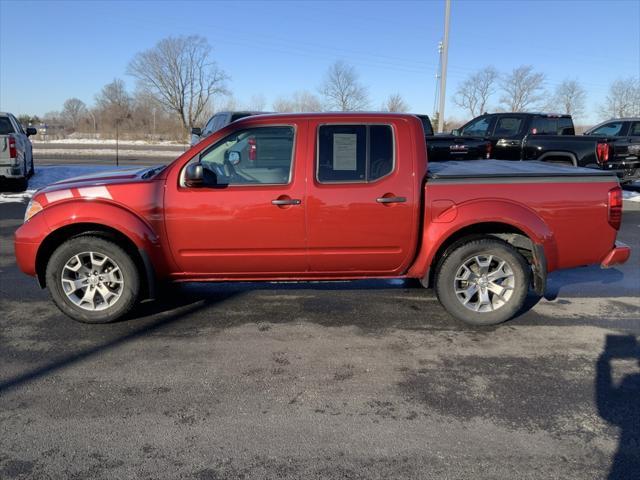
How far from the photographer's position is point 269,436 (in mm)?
2869

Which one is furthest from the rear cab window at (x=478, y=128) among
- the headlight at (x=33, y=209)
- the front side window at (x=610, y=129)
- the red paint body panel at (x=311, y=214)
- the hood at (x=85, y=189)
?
the headlight at (x=33, y=209)

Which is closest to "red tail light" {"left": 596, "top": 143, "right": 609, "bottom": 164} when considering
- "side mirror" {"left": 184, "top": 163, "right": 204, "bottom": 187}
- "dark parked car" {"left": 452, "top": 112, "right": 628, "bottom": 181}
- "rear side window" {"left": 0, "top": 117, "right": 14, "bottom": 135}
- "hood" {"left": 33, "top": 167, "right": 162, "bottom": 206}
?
"dark parked car" {"left": 452, "top": 112, "right": 628, "bottom": 181}

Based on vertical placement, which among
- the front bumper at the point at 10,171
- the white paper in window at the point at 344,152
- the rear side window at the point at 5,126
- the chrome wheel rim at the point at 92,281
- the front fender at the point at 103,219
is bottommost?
the chrome wheel rim at the point at 92,281

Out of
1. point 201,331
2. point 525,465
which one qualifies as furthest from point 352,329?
point 525,465

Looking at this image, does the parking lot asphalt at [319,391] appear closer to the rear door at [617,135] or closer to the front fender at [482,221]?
the front fender at [482,221]

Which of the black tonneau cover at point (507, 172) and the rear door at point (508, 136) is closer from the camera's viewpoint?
the black tonneau cover at point (507, 172)

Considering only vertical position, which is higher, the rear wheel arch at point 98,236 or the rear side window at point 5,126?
the rear side window at point 5,126

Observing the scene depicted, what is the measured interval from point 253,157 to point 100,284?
1822 mm

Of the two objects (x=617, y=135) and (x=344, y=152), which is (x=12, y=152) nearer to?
(x=344, y=152)

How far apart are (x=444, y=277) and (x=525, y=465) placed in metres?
2.05

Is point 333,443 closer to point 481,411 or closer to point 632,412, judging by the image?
point 481,411

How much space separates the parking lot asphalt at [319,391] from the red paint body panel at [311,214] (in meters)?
0.63

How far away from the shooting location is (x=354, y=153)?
442 centimetres

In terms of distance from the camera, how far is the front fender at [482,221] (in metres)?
4.32
